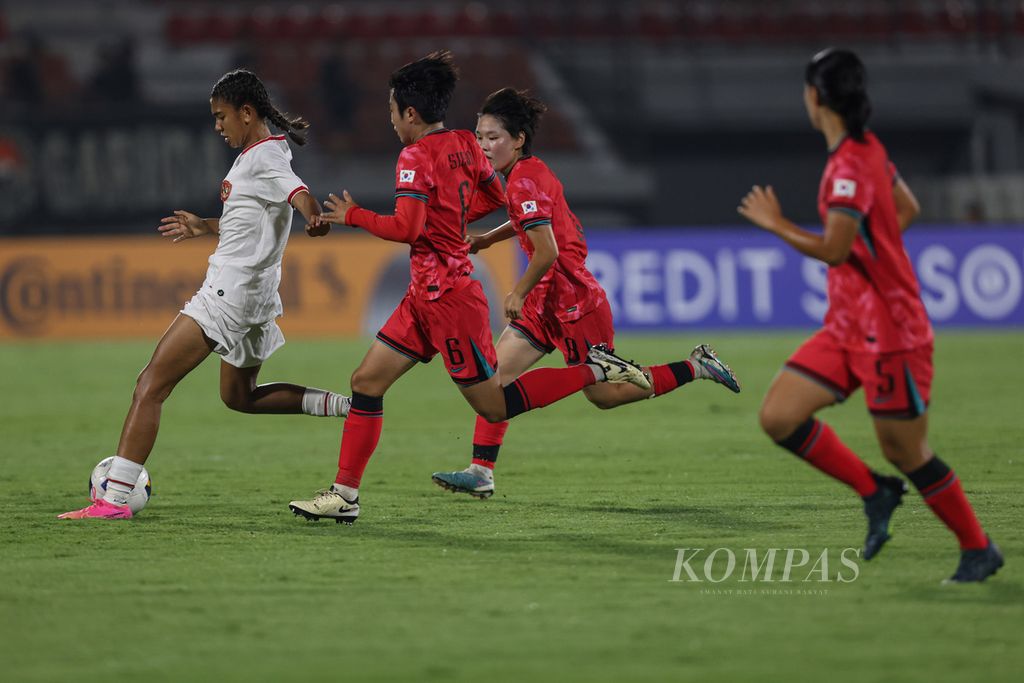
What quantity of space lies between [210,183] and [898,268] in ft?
58.7

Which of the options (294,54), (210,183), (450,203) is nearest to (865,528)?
(450,203)

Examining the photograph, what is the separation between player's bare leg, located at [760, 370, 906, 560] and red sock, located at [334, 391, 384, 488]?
2154 millimetres

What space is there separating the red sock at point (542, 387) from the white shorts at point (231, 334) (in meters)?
1.22

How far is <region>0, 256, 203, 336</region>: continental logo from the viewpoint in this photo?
1997 cm

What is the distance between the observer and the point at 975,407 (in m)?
11.8

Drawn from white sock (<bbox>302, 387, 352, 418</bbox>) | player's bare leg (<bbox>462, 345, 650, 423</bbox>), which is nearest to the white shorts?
white sock (<bbox>302, 387, 352, 418</bbox>)

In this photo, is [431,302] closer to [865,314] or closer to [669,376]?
[669,376]

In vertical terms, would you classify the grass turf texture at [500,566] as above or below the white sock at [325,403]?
below

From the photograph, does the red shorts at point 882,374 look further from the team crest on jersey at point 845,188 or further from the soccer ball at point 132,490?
the soccer ball at point 132,490

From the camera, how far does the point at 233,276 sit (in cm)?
715

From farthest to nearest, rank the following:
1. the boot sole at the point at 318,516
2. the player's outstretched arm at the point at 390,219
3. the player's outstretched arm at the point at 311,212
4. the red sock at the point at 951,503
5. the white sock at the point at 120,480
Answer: the white sock at the point at 120,480
the boot sole at the point at 318,516
the player's outstretched arm at the point at 311,212
the player's outstretched arm at the point at 390,219
the red sock at the point at 951,503

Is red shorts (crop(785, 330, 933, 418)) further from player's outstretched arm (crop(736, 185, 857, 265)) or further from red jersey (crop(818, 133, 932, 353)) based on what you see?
player's outstretched arm (crop(736, 185, 857, 265))

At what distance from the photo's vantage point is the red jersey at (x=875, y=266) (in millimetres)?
5324

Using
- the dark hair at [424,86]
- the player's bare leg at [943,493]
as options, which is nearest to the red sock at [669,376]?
the dark hair at [424,86]
